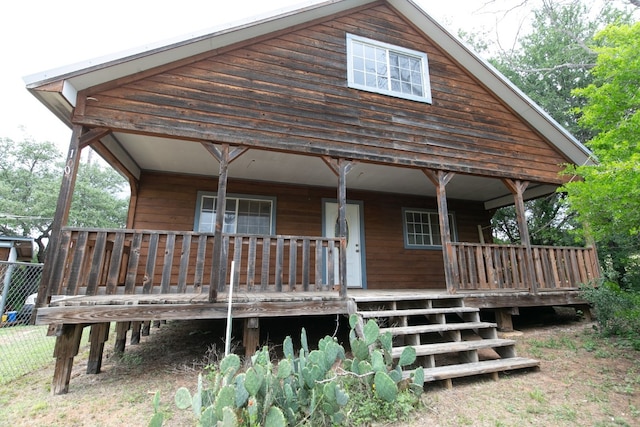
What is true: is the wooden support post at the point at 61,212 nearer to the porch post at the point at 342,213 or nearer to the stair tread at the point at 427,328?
the porch post at the point at 342,213

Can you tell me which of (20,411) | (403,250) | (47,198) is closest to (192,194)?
(20,411)

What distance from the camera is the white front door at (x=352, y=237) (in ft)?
23.7

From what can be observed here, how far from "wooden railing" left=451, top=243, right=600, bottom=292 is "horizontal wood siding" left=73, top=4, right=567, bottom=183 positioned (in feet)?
5.03

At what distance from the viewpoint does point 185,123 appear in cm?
451

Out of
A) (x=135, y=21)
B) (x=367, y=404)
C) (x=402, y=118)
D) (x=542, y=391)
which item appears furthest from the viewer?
(x=135, y=21)

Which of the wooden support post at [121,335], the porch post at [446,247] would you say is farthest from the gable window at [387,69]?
the wooden support post at [121,335]

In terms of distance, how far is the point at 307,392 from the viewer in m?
2.56

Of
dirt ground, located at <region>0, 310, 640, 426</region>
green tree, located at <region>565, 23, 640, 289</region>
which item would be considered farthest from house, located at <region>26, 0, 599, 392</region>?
green tree, located at <region>565, 23, 640, 289</region>

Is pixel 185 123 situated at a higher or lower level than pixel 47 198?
lower

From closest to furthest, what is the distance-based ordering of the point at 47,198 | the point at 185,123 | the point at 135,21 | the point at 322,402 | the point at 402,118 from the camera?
the point at 322,402 < the point at 185,123 < the point at 402,118 < the point at 47,198 < the point at 135,21

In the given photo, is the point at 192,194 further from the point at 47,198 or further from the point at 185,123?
the point at 47,198

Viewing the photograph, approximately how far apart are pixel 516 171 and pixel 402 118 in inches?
108

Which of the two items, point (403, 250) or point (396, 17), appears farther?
point (403, 250)

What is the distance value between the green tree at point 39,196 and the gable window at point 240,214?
15139 millimetres
